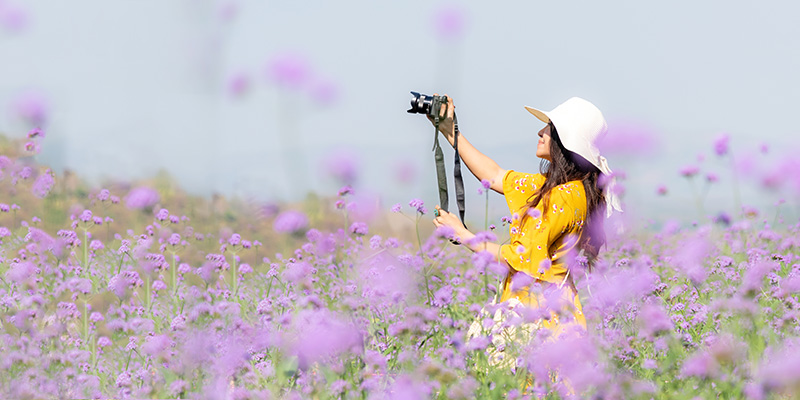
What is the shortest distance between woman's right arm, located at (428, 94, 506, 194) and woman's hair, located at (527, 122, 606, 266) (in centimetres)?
29

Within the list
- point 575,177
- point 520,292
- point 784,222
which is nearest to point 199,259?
point 520,292

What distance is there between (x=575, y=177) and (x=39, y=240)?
3043 millimetres

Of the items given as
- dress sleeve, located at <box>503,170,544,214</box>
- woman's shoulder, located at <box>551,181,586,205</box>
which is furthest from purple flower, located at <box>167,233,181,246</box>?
woman's shoulder, located at <box>551,181,586,205</box>

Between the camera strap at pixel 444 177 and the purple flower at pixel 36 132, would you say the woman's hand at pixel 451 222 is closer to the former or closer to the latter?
the camera strap at pixel 444 177

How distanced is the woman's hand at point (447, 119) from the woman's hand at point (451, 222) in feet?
1.52

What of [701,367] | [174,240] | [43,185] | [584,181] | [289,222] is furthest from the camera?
[43,185]

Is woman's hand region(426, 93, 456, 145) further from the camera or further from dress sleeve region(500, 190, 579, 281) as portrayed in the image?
dress sleeve region(500, 190, 579, 281)

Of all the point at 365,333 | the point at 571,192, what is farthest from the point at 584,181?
the point at 365,333

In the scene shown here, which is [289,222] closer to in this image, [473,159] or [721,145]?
[473,159]

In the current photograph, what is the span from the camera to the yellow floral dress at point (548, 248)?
280 cm

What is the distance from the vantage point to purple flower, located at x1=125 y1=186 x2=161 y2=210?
4.44 meters

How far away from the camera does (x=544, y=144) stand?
321 centimetres

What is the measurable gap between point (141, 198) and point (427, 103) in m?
2.14

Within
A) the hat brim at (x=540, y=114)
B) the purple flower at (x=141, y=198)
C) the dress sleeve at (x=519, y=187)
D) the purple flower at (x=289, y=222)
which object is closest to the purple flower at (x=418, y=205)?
the dress sleeve at (x=519, y=187)
